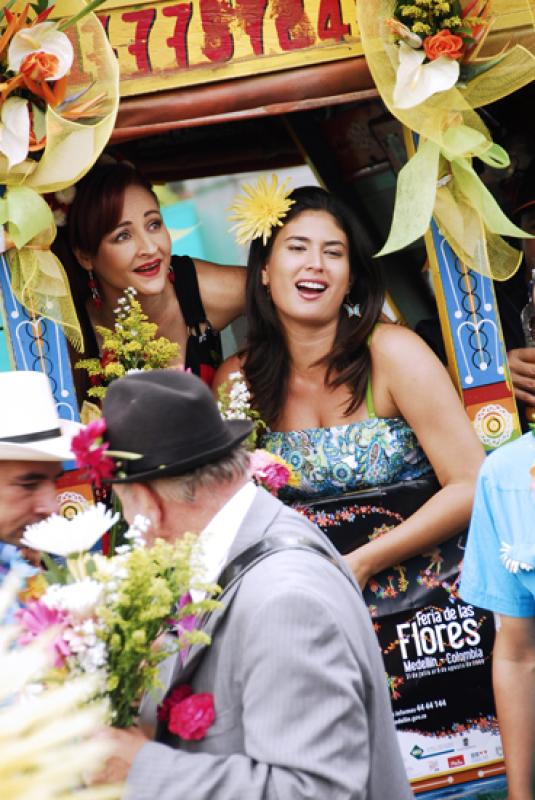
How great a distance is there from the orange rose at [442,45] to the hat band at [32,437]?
1.72 metres

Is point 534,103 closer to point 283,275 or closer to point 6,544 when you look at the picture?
point 283,275

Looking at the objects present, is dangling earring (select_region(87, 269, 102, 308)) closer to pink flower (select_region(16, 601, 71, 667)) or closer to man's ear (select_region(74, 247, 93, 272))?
man's ear (select_region(74, 247, 93, 272))

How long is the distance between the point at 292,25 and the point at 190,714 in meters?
2.50

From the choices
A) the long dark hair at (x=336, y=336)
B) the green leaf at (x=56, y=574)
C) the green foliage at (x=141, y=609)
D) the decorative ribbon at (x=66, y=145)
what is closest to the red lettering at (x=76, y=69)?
the decorative ribbon at (x=66, y=145)

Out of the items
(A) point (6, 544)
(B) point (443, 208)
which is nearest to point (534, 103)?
(B) point (443, 208)

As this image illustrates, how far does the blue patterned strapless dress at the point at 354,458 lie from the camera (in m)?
4.00

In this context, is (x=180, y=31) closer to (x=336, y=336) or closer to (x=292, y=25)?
(x=292, y=25)

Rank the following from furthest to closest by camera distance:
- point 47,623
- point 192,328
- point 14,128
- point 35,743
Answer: point 192,328 → point 14,128 → point 47,623 → point 35,743

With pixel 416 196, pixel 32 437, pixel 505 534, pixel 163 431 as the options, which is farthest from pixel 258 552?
pixel 416 196

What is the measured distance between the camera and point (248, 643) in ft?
6.91

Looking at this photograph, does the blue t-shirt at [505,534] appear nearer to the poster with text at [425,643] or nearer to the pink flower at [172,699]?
the pink flower at [172,699]

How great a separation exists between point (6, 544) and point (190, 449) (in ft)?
3.01

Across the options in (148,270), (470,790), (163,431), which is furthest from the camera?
(148,270)

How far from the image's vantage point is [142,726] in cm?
228
